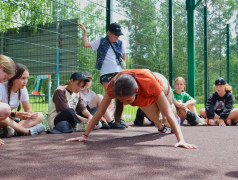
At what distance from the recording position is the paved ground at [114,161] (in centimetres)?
164

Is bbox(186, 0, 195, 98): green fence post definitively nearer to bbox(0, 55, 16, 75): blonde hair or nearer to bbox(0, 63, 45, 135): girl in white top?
bbox(0, 63, 45, 135): girl in white top

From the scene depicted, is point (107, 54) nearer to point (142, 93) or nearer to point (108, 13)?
point (108, 13)

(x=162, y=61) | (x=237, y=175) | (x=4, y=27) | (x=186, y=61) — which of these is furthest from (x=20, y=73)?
(x=186, y=61)

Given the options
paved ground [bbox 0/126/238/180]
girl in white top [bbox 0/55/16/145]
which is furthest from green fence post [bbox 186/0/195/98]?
girl in white top [bbox 0/55/16/145]

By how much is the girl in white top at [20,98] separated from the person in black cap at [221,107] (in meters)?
3.28

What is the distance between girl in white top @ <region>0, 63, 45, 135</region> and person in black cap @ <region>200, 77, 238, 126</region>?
3.28m

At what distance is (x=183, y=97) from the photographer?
5.46 m

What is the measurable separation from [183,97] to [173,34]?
182 cm

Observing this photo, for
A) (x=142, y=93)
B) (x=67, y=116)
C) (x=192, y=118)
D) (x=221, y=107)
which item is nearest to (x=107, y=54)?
(x=67, y=116)

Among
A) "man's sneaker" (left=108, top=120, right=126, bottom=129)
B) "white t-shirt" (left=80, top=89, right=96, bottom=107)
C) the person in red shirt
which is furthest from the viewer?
"white t-shirt" (left=80, top=89, right=96, bottom=107)

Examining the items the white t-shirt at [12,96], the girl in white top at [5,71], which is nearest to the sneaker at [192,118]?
the white t-shirt at [12,96]

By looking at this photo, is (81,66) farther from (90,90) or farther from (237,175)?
(237,175)

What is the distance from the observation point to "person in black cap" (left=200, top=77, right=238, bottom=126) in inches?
203

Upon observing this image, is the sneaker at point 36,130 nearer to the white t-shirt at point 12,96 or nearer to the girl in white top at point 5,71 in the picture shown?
the white t-shirt at point 12,96
